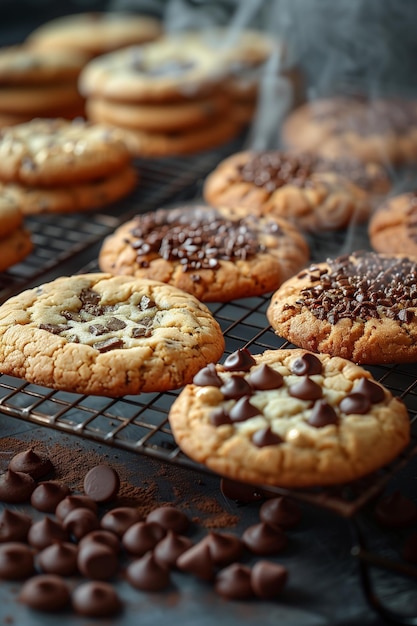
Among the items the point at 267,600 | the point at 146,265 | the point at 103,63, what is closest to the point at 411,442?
the point at 267,600

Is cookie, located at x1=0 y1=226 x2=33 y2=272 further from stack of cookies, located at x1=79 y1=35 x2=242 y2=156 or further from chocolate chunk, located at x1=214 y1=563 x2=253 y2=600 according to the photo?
chocolate chunk, located at x1=214 y1=563 x2=253 y2=600

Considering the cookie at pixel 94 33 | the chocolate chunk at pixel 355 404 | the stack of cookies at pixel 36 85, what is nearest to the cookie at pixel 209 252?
the chocolate chunk at pixel 355 404

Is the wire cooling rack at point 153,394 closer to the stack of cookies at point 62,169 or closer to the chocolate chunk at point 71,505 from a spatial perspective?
the stack of cookies at point 62,169

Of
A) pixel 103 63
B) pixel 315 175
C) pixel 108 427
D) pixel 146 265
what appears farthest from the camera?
pixel 103 63

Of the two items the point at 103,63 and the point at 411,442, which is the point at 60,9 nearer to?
the point at 103,63

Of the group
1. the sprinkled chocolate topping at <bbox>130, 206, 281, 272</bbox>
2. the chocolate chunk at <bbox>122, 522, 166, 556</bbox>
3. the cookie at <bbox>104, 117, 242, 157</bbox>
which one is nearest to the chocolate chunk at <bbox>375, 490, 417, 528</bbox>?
the chocolate chunk at <bbox>122, 522, 166, 556</bbox>

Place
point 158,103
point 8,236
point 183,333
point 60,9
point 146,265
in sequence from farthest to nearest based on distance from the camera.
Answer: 1. point 60,9
2. point 158,103
3. point 8,236
4. point 146,265
5. point 183,333

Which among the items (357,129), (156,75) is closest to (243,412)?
(357,129)
